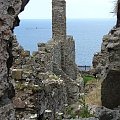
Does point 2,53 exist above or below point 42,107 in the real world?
above

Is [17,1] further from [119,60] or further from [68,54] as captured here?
[68,54]

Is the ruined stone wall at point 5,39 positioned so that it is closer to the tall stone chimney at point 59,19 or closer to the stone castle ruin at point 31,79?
the stone castle ruin at point 31,79

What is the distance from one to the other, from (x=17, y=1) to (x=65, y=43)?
25.3m

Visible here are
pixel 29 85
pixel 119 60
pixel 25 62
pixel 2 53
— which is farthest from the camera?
pixel 25 62

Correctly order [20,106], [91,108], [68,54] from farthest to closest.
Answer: [68,54], [20,106], [91,108]

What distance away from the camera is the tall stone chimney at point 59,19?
99.3ft

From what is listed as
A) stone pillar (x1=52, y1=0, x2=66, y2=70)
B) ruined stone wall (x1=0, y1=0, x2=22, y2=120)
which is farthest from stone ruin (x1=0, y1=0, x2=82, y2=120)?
stone pillar (x1=52, y1=0, x2=66, y2=70)

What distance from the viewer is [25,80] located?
10992mm

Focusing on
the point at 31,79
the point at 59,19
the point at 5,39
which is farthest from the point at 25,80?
the point at 59,19

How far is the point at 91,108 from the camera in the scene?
872 centimetres


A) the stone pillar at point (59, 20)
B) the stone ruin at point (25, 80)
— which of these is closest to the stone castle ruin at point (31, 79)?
the stone ruin at point (25, 80)

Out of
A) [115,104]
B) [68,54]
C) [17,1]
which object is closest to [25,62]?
[115,104]

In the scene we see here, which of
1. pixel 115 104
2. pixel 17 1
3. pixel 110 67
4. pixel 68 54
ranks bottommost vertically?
pixel 68 54

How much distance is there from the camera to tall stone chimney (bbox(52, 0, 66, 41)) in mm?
30266
